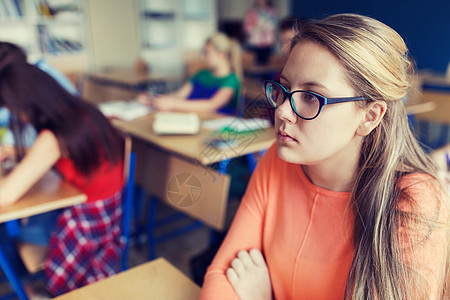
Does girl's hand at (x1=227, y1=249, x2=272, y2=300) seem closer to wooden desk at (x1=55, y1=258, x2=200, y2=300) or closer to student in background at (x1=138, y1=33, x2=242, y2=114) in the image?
wooden desk at (x1=55, y1=258, x2=200, y2=300)

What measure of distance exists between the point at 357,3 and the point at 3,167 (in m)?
5.55

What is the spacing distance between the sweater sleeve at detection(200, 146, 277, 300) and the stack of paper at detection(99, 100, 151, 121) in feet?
5.70

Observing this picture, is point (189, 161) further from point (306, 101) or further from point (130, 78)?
point (130, 78)

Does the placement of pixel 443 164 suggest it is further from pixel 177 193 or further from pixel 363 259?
pixel 177 193

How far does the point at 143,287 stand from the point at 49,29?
4.99 meters

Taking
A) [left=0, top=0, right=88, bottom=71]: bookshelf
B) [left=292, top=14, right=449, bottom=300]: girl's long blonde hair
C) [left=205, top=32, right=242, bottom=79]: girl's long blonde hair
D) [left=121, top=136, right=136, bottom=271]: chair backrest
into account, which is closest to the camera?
[left=292, top=14, right=449, bottom=300]: girl's long blonde hair

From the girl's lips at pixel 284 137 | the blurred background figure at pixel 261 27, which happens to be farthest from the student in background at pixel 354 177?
the blurred background figure at pixel 261 27

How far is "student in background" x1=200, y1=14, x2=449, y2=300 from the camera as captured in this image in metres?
0.70

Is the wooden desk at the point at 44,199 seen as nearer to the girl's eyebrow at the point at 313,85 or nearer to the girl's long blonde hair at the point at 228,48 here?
the girl's eyebrow at the point at 313,85

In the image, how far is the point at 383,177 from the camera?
0.76 metres

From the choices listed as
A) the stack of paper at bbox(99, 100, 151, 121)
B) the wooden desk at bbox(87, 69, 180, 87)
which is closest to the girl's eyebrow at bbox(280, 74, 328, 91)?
the stack of paper at bbox(99, 100, 151, 121)

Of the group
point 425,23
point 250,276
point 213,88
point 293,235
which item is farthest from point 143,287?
point 425,23

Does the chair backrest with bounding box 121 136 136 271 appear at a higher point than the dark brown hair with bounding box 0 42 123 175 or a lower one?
lower

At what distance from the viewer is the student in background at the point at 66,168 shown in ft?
4.89
